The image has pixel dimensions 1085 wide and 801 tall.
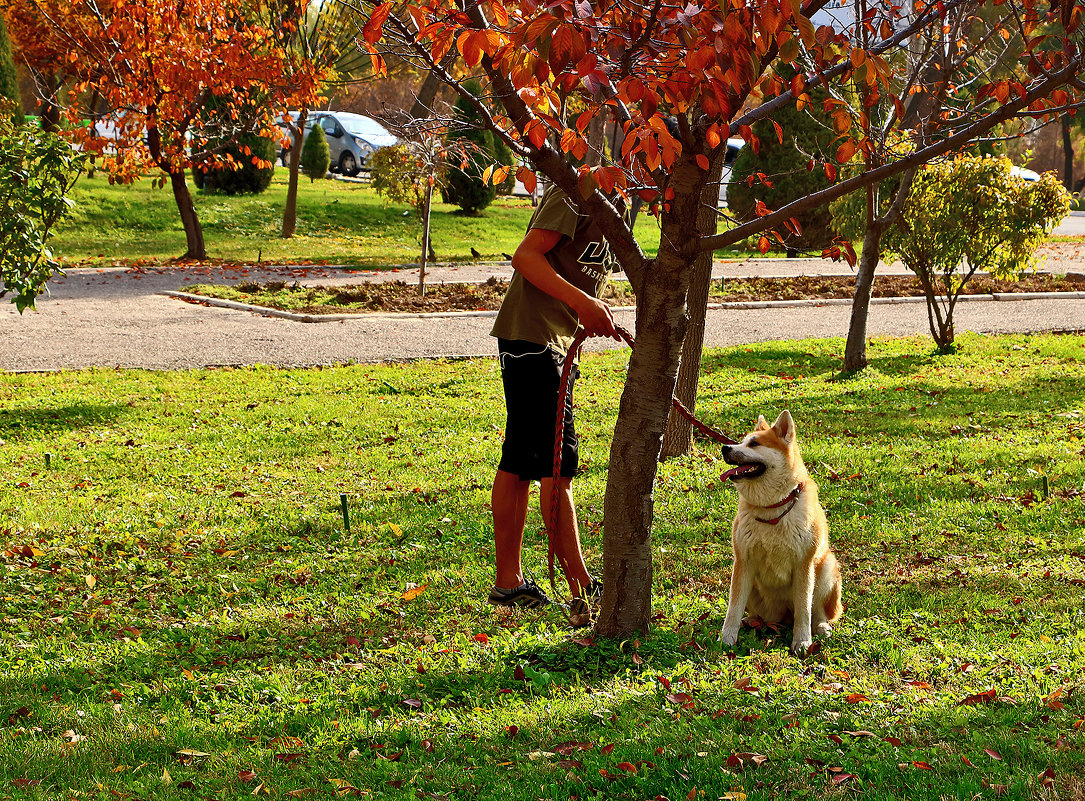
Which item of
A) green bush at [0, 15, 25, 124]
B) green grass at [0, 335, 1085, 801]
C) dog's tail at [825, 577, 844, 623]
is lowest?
green grass at [0, 335, 1085, 801]

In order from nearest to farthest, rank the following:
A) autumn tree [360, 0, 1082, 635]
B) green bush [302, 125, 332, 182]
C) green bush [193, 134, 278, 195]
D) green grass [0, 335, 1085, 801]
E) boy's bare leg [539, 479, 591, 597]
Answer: autumn tree [360, 0, 1082, 635] → green grass [0, 335, 1085, 801] → boy's bare leg [539, 479, 591, 597] → green bush [193, 134, 278, 195] → green bush [302, 125, 332, 182]

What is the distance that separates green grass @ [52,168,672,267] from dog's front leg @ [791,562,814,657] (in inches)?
625

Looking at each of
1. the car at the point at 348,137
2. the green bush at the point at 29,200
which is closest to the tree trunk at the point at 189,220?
the green bush at the point at 29,200

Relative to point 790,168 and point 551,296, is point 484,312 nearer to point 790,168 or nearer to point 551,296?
point 790,168

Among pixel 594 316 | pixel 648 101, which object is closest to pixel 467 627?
pixel 594 316

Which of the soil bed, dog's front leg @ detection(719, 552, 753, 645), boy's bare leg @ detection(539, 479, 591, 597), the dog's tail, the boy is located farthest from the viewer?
the soil bed

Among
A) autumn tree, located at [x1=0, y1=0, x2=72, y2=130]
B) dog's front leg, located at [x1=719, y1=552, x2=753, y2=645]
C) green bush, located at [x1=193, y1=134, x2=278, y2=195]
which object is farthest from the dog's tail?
autumn tree, located at [x1=0, y1=0, x2=72, y2=130]

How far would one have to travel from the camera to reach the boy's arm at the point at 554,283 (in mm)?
3779

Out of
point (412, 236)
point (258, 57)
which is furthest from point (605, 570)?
point (412, 236)

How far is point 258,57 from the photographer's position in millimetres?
15188

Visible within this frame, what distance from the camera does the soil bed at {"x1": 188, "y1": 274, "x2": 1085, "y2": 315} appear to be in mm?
14414

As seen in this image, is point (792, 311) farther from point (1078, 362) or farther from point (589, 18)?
point (589, 18)

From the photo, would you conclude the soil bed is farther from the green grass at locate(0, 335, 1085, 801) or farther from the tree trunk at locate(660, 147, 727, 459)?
the tree trunk at locate(660, 147, 727, 459)

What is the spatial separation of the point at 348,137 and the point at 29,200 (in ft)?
83.9
